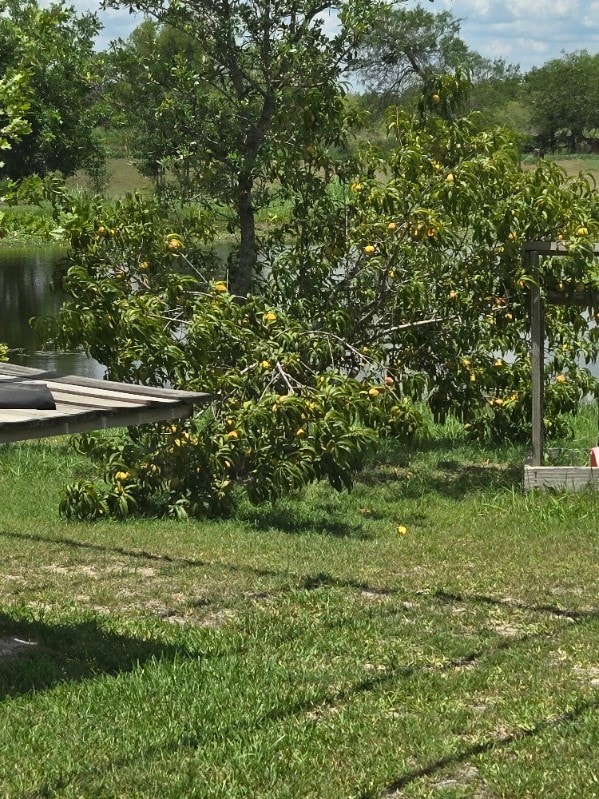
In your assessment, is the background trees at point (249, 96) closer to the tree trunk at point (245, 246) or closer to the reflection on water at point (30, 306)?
the tree trunk at point (245, 246)

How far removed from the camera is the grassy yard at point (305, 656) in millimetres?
4184

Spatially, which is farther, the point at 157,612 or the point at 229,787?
the point at 157,612

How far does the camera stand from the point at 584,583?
6945mm

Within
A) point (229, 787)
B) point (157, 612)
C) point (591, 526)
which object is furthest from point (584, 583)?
point (229, 787)

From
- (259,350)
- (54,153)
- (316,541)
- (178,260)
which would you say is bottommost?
(316,541)

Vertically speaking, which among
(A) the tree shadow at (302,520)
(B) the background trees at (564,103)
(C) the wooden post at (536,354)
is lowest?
(A) the tree shadow at (302,520)

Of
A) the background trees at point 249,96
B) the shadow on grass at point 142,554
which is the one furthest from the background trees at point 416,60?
the shadow on grass at point 142,554

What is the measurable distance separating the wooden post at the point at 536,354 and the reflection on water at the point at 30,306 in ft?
12.3

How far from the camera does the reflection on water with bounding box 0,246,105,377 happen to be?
20.5 meters

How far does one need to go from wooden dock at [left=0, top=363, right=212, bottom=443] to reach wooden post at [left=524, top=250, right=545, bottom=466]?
5.07 meters

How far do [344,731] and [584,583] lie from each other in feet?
9.20

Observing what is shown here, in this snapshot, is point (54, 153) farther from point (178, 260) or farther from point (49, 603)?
point (49, 603)

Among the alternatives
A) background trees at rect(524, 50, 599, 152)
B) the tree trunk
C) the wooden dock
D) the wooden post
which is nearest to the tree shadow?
the wooden post

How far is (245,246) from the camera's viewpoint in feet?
36.2
